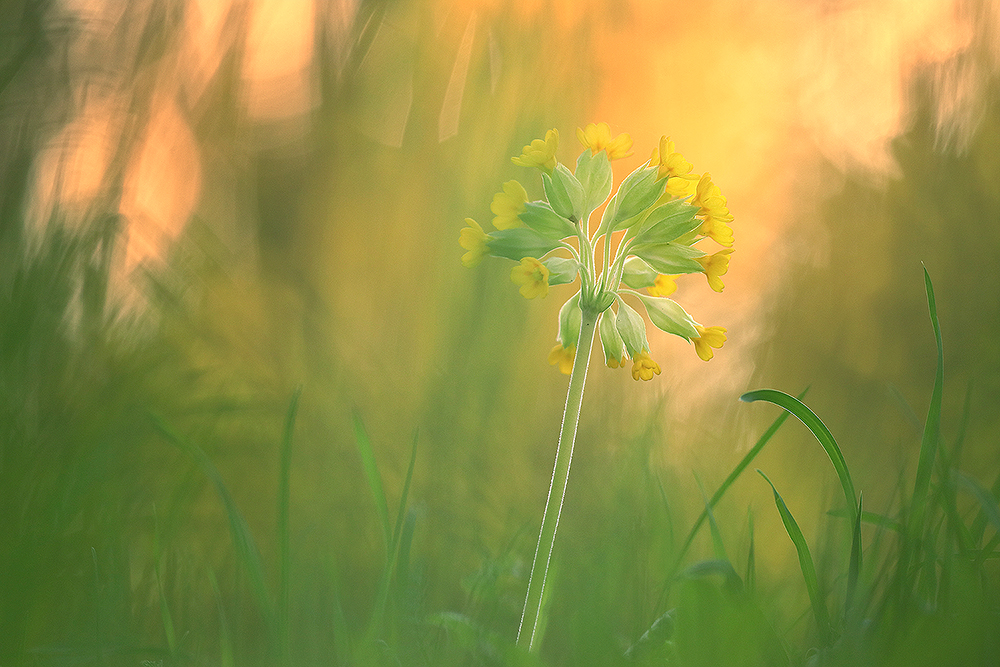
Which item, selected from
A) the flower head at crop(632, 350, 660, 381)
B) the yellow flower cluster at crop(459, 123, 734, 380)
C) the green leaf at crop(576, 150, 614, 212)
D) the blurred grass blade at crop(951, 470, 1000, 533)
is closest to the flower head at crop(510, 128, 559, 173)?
the yellow flower cluster at crop(459, 123, 734, 380)

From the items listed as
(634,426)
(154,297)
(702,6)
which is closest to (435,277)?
(634,426)

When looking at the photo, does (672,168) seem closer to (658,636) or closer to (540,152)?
(540,152)

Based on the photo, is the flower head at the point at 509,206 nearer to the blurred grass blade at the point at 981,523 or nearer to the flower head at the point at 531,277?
the flower head at the point at 531,277

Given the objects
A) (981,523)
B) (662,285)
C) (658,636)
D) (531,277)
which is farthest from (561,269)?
(981,523)

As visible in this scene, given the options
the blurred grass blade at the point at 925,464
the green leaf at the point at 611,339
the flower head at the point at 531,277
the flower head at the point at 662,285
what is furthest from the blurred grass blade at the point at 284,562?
the blurred grass blade at the point at 925,464

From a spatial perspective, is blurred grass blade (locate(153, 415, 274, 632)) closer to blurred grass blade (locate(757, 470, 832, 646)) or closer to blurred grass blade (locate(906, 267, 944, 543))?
blurred grass blade (locate(757, 470, 832, 646))

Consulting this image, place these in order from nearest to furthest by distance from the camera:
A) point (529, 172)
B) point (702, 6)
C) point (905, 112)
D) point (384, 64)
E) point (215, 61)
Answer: point (215, 61) < point (529, 172) < point (384, 64) < point (905, 112) < point (702, 6)

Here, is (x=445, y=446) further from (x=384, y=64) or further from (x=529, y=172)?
(x=384, y=64)
